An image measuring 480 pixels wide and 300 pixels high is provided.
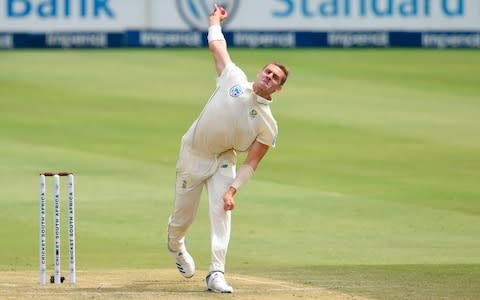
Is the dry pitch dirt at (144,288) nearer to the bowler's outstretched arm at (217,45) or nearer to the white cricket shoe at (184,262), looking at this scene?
the white cricket shoe at (184,262)

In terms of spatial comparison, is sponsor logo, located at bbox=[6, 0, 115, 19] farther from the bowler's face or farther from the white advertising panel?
the bowler's face

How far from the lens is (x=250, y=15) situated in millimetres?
26812

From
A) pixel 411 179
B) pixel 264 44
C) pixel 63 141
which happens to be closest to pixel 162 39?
pixel 264 44

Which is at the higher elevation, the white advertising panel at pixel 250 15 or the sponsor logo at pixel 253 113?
the sponsor logo at pixel 253 113

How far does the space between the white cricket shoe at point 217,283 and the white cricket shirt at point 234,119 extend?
3.11 ft

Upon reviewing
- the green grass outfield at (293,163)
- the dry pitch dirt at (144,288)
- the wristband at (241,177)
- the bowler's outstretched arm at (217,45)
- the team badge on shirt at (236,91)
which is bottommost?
the green grass outfield at (293,163)

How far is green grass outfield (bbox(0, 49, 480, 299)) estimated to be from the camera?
12753 millimetres

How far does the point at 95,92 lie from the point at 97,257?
1189cm

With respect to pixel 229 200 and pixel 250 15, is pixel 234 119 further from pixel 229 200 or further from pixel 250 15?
pixel 250 15

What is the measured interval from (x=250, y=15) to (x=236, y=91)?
16756 mm

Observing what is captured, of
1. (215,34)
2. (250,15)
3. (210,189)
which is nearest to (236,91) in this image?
(215,34)

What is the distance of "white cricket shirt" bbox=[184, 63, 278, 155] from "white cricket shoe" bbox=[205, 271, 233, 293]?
3.11ft

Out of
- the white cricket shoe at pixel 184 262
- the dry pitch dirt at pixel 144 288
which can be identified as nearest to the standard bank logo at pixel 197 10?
the dry pitch dirt at pixel 144 288

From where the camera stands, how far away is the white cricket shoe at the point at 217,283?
32.8 feet
